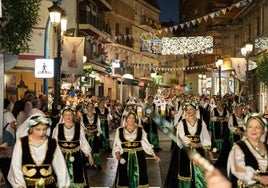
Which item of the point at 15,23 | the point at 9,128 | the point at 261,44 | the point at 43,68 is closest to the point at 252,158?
the point at 15,23

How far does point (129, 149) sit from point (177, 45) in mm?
51705

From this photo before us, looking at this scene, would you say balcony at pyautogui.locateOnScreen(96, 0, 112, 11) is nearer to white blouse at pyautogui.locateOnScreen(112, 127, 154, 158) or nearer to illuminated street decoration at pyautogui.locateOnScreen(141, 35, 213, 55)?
illuminated street decoration at pyautogui.locateOnScreen(141, 35, 213, 55)

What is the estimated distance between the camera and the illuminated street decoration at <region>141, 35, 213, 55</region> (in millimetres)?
58312

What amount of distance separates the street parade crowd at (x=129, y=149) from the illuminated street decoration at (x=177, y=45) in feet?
134

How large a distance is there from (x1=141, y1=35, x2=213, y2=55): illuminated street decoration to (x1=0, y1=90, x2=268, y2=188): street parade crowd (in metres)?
41.0

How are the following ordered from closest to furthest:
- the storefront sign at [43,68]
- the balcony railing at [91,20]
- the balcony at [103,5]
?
the storefront sign at [43,68] → the balcony railing at [91,20] → the balcony at [103,5]

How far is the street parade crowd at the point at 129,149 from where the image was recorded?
618 cm

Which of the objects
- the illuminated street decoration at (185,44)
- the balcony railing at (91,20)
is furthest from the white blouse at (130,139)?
the illuminated street decoration at (185,44)

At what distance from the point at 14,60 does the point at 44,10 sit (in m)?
14.9

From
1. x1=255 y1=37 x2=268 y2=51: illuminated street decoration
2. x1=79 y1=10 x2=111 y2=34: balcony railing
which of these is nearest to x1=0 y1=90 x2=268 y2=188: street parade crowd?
x1=255 y1=37 x2=268 y2=51: illuminated street decoration

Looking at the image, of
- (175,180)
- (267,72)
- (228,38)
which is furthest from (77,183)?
(228,38)

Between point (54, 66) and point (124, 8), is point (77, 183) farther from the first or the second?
point (124, 8)

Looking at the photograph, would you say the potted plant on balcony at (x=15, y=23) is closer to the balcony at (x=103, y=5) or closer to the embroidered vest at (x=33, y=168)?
the embroidered vest at (x=33, y=168)

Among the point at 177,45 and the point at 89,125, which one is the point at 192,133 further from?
the point at 177,45
